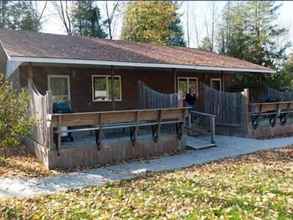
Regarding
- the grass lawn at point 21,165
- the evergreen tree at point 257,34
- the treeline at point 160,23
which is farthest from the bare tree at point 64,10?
the grass lawn at point 21,165

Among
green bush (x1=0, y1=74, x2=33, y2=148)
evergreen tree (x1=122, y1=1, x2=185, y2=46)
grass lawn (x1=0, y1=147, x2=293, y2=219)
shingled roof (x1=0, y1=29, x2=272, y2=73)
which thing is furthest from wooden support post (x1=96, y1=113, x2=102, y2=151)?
evergreen tree (x1=122, y1=1, x2=185, y2=46)

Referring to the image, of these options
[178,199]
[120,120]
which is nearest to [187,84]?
[120,120]

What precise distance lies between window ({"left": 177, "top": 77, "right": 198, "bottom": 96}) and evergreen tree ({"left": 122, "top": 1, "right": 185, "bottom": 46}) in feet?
54.4

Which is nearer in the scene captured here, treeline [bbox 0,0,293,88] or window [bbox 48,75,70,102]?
window [bbox 48,75,70,102]

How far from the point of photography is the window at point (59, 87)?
13.8m

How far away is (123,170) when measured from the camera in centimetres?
945

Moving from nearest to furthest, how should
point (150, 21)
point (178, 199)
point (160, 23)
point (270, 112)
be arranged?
point (178, 199)
point (270, 112)
point (150, 21)
point (160, 23)

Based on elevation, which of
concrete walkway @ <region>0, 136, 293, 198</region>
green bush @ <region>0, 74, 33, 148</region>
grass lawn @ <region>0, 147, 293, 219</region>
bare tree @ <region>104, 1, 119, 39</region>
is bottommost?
concrete walkway @ <region>0, 136, 293, 198</region>

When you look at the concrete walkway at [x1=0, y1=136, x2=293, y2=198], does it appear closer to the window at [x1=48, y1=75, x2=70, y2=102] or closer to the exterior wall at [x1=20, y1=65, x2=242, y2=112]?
the exterior wall at [x1=20, y1=65, x2=242, y2=112]

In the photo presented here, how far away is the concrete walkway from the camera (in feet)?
25.6

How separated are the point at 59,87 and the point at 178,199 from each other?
9005 mm

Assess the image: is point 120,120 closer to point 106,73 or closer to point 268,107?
point 106,73

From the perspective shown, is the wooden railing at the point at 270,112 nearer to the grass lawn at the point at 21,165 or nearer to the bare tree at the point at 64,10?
the grass lawn at the point at 21,165

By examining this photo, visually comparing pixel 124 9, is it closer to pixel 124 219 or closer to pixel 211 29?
pixel 211 29
